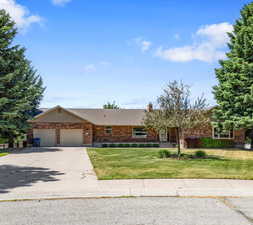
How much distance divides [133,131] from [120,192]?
90.8 feet

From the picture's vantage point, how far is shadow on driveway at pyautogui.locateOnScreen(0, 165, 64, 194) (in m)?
10.8

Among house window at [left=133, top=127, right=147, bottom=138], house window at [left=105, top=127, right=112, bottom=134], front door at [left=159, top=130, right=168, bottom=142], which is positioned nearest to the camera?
house window at [left=105, top=127, right=112, bottom=134]

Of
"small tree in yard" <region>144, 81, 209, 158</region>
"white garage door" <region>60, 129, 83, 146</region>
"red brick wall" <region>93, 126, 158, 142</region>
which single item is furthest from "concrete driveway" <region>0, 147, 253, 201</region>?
"red brick wall" <region>93, 126, 158, 142</region>

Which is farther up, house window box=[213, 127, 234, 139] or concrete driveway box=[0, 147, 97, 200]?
house window box=[213, 127, 234, 139]

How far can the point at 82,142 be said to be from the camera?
1368 inches

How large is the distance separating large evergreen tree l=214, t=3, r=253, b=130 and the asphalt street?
20780 mm

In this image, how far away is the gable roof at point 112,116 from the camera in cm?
3662

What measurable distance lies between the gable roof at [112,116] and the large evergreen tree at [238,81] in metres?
11.2

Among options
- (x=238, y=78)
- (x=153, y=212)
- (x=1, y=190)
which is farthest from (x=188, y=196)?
(x=238, y=78)

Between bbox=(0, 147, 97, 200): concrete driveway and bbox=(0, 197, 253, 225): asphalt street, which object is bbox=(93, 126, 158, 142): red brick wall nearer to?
bbox=(0, 147, 97, 200): concrete driveway

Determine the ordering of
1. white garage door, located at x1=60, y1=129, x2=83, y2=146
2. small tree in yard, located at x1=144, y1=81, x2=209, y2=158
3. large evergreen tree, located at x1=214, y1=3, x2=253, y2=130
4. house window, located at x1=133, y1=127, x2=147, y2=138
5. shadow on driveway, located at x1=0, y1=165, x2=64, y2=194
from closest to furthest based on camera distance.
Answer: shadow on driveway, located at x1=0, y1=165, x2=64, y2=194 → small tree in yard, located at x1=144, y1=81, x2=209, y2=158 → large evergreen tree, located at x1=214, y1=3, x2=253, y2=130 → white garage door, located at x1=60, y1=129, x2=83, y2=146 → house window, located at x1=133, y1=127, x2=147, y2=138

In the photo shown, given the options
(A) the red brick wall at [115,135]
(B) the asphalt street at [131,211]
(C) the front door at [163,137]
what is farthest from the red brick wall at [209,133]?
(B) the asphalt street at [131,211]

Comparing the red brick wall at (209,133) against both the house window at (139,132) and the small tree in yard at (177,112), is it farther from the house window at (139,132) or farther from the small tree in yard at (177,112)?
the small tree in yard at (177,112)

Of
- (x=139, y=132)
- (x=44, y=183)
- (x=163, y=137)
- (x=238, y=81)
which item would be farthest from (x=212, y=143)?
(x=44, y=183)
